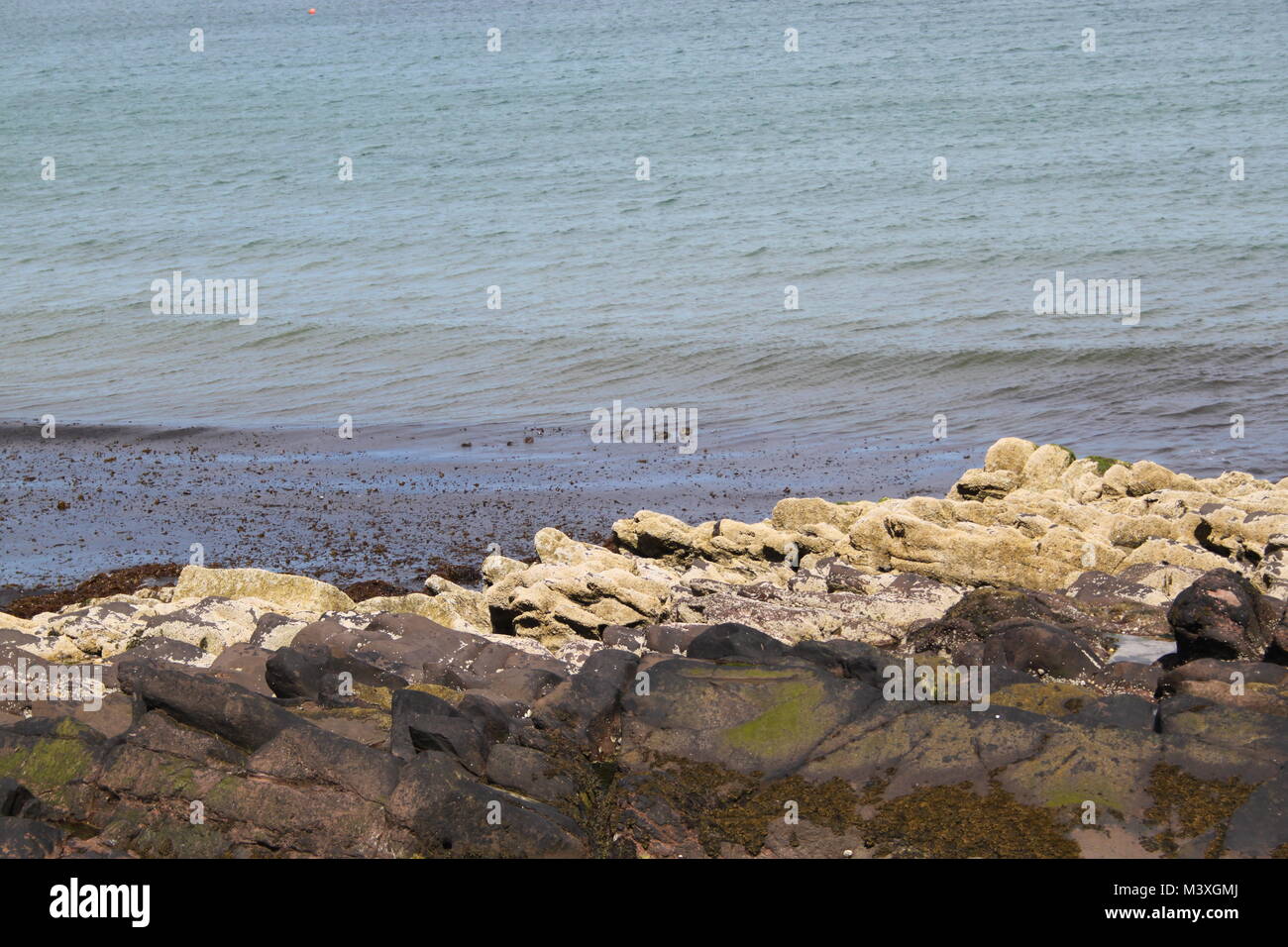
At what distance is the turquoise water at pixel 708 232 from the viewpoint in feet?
91.2

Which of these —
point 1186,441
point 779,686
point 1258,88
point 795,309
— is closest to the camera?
point 779,686

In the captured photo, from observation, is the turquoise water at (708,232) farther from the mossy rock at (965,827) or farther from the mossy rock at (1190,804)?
the mossy rock at (965,827)

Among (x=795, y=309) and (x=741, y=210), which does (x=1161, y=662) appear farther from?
(x=741, y=210)

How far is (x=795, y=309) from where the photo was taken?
3397 cm

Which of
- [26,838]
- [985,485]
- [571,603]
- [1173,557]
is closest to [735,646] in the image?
[571,603]

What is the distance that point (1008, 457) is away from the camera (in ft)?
63.4

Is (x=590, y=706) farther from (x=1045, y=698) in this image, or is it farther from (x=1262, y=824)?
(x=1262, y=824)

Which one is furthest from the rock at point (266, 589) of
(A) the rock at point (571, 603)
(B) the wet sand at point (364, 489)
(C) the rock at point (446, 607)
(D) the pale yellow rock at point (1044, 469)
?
(D) the pale yellow rock at point (1044, 469)

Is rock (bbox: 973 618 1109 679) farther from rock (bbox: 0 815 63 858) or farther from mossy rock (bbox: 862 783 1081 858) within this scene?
rock (bbox: 0 815 63 858)

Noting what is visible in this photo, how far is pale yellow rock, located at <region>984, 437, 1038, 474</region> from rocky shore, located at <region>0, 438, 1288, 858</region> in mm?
4441

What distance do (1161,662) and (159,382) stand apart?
25.2 m

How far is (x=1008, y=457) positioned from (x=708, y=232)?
24.8m

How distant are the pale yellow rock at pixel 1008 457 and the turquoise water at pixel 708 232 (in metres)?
3.87
